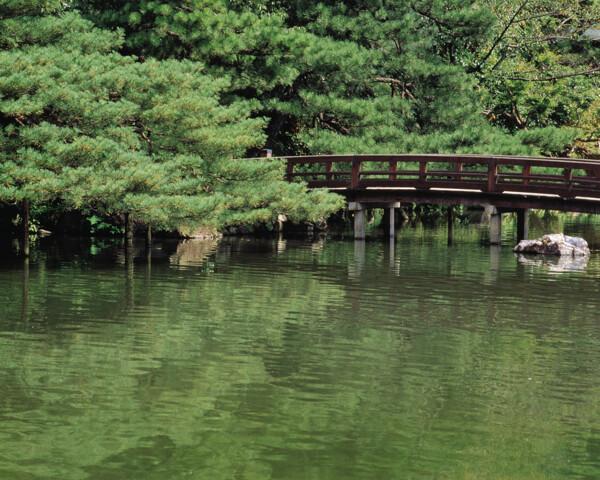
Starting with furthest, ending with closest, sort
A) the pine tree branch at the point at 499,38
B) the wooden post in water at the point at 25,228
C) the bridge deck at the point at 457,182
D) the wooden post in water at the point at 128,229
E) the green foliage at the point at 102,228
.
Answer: the pine tree branch at the point at 499,38 → the green foliage at the point at 102,228 → the wooden post in water at the point at 128,229 → the bridge deck at the point at 457,182 → the wooden post in water at the point at 25,228

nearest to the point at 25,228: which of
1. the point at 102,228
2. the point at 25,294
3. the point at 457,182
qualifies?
the point at 25,294

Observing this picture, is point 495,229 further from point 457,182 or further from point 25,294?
point 25,294

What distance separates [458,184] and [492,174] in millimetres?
1313

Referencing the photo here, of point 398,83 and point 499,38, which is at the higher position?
point 499,38

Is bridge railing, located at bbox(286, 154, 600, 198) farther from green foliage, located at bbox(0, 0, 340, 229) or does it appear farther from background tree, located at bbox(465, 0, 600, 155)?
background tree, located at bbox(465, 0, 600, 155)

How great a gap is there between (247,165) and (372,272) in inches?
220

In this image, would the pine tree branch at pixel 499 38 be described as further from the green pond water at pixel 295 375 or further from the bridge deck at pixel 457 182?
the green pond water at pixel 295 375

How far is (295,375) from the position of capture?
36.3 ft

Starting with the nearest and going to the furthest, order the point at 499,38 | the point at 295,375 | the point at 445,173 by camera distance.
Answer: the point at 295,375 < the point at 445,173 < the point at 499,38

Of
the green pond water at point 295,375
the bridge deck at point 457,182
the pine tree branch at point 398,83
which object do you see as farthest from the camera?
the pine tree branch at point 398,83

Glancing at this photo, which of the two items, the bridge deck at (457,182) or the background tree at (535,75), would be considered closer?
the bridge deck at (457,182)

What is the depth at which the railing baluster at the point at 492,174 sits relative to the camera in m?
27.0

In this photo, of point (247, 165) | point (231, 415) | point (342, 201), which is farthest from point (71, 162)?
point (231, 415)

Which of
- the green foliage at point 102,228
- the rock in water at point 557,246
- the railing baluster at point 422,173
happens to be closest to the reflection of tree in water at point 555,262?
the rock in water at point 557,246
